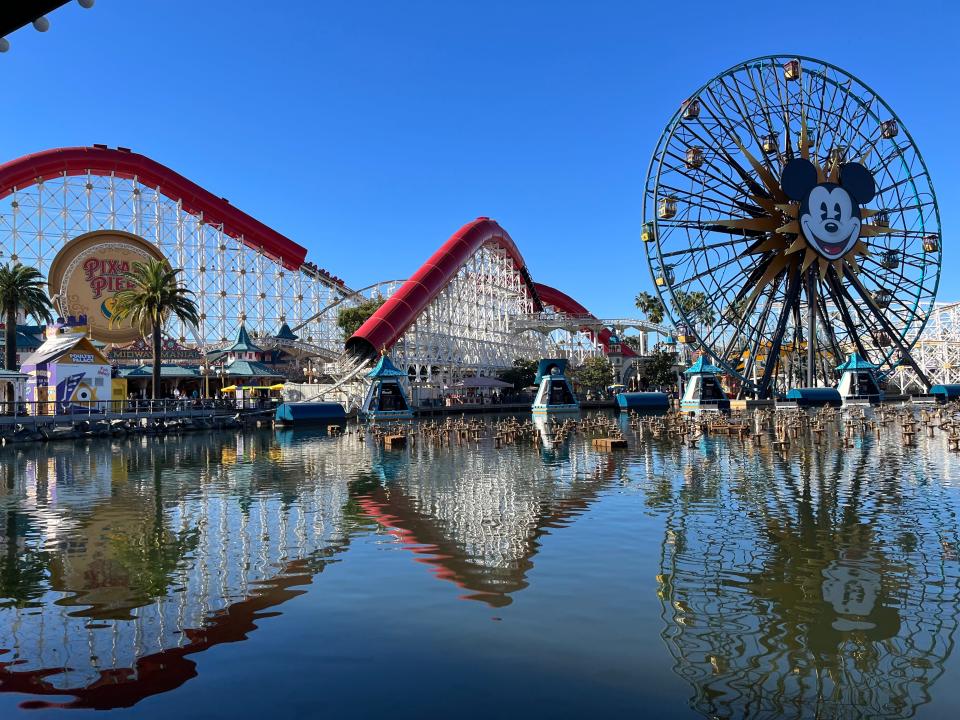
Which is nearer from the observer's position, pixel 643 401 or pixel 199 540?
pixel 199 540

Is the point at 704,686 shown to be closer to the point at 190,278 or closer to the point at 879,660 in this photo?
the point at 879,660

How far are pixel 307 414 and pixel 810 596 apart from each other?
134 ft

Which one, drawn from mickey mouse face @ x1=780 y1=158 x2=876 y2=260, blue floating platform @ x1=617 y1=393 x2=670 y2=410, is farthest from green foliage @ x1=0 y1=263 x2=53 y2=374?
mickey mouse face @ x1=780 y1=158 x2=876 y2=260

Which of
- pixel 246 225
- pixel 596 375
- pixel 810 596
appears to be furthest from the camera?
pixel 596 375

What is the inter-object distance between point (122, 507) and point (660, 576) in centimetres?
1258

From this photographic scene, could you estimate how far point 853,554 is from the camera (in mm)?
12180

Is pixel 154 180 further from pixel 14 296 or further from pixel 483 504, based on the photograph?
pixel 483 504

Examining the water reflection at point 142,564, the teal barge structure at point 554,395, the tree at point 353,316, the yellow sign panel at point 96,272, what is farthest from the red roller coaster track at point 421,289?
the water reflection at point 142,564

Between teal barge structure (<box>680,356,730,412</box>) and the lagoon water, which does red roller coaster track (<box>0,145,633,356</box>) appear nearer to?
teal barge structure (<box>680,356,730,412</box>)

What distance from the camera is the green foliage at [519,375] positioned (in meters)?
79.1

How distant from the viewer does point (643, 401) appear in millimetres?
64875

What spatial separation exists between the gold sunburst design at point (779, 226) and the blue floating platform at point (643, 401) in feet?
45.4

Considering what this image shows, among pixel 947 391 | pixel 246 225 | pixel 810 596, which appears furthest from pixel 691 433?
pixel 947 391

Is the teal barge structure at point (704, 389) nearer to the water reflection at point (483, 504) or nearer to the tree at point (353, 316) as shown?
the water reflection at point (483, 504)
